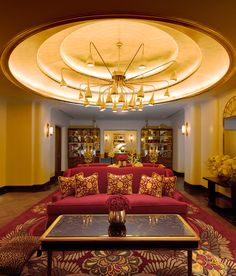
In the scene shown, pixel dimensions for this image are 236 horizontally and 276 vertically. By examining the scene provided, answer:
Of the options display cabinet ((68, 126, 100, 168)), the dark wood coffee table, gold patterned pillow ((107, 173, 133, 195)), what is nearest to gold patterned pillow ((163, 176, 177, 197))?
gold patterned pillow ((107, 173, 133, 195))

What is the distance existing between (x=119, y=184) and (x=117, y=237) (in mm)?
Result: 1827

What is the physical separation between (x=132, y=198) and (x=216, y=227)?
1.48m

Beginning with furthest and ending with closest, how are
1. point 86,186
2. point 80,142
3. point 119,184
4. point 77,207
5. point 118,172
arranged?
1. point 80,142
2. point 118,172
3. point 119,184
4. point 86,186
5. point 77,207

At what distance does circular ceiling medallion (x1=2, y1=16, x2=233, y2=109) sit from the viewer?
9.75 feet

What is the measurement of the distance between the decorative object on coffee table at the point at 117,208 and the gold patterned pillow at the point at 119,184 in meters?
1.53

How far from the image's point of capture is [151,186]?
4.05m

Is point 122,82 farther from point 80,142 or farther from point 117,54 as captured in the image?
point 80,142

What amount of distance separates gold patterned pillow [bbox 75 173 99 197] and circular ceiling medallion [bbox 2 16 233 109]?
4.88ft

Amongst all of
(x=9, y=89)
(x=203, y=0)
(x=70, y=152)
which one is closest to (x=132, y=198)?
(x=203, y=0)

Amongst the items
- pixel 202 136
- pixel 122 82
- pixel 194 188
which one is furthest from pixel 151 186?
pixel 202 136

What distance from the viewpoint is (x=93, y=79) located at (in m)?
5.38

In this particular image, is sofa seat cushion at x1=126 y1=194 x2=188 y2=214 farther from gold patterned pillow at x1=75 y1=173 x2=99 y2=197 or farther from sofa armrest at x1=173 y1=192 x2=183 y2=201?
gold patterned pillow at x1=75 y1=173 x2=99 y2=197

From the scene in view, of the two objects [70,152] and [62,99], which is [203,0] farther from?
[70,152]

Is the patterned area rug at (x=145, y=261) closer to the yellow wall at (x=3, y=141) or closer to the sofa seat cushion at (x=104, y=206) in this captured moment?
the sofa seat cushion at (x=104, y=206)
